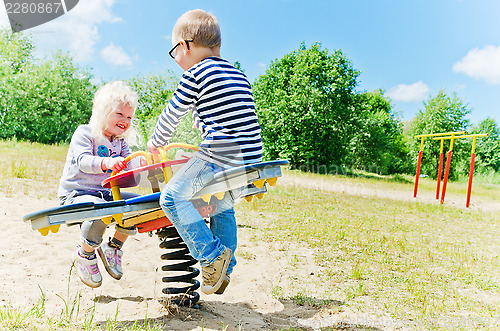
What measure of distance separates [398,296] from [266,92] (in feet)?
81.0

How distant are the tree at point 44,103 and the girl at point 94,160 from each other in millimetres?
21683

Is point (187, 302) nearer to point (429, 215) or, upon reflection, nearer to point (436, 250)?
point (436, 250)

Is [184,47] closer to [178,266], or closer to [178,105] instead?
[178,105]

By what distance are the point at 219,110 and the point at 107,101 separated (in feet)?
3.84

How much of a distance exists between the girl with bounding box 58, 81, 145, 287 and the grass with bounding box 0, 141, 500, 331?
16.0 inches

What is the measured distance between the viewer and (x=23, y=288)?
3521 millimetres

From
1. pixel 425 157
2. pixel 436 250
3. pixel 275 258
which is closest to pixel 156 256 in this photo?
pixel 275 258

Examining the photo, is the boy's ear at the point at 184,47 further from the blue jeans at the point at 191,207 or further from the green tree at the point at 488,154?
the green tree at the point at 488,154

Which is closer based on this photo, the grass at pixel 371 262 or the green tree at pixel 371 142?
the grass at pixel 371 262

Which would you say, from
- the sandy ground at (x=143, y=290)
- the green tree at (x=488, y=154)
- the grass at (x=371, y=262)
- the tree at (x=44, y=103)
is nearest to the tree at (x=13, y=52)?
the tree at (x=44, y=103)

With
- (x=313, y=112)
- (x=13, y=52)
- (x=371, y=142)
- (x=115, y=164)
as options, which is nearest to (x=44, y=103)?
(x=13, y=52)

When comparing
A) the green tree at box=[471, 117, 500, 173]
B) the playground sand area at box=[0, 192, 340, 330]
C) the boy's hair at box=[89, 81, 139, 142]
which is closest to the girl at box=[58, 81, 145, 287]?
the boy's hair at box=[89, 81, 139, 142]

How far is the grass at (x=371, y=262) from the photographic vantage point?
3602 millimetres

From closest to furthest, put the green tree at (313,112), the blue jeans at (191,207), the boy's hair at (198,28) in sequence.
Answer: the blue jeans at (191,207) < the boy's hair at (198,28) < the green tree at (313,112)
